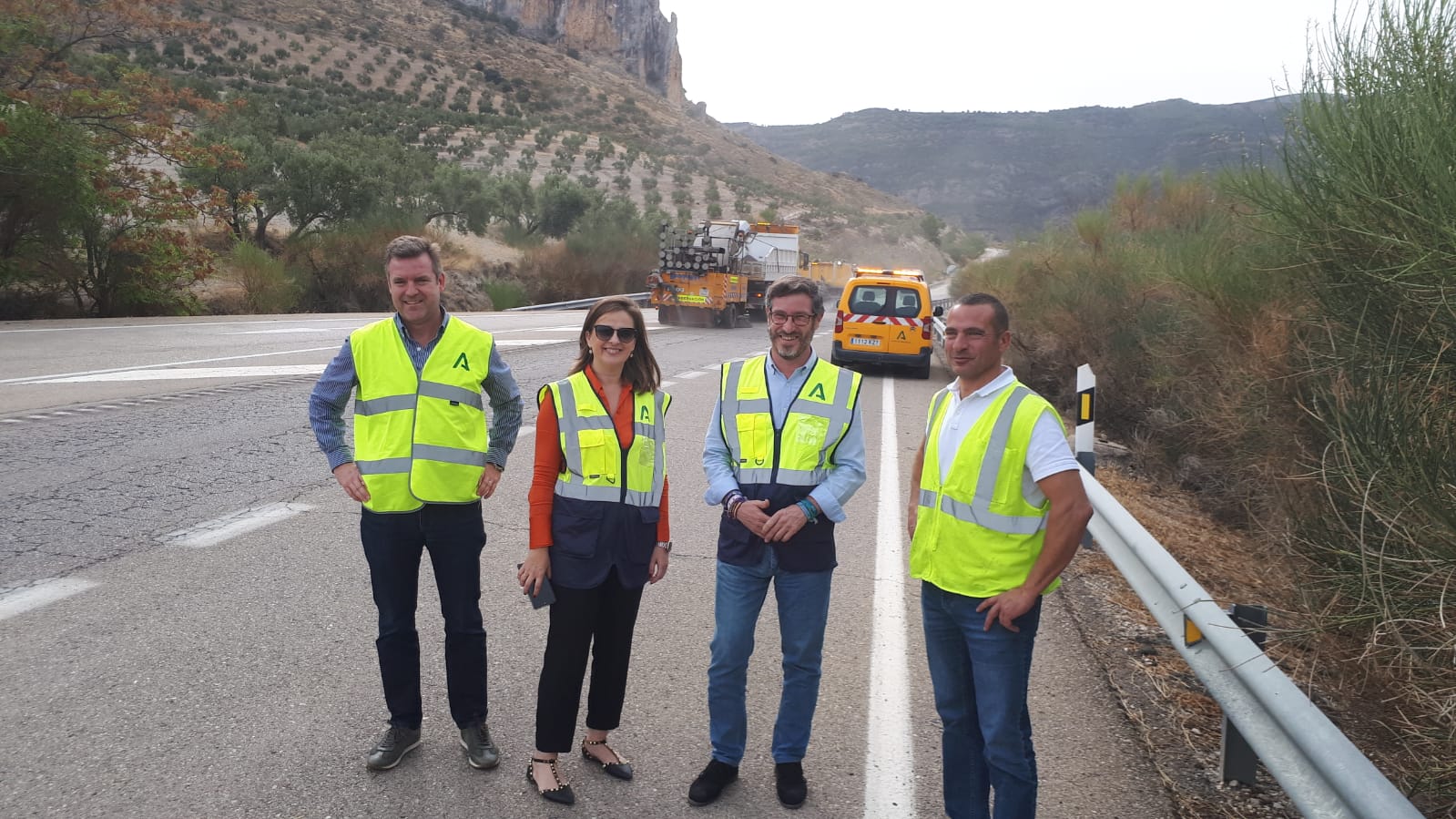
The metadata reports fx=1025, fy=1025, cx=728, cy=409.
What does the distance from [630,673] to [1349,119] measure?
4.60 metres

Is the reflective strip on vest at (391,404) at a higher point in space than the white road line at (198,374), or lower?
higher

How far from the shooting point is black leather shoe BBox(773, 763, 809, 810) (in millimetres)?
3535

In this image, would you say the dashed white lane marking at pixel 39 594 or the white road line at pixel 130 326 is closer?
the dashed white lane marking at pixel 39 594

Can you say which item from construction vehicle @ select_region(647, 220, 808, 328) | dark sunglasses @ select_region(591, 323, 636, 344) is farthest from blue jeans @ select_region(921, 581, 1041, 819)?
construction vehicle @ select_region(647, 220, 808, 328)

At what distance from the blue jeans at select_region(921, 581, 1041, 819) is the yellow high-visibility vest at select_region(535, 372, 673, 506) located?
107 centimetres

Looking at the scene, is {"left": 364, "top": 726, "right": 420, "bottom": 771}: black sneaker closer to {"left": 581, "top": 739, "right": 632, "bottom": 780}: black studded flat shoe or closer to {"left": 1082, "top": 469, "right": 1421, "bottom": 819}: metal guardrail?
{"left": 581, "top": 739, "right": 632, "bottom": 780}: black studded flat shoe

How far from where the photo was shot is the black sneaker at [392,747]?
11.7 ft

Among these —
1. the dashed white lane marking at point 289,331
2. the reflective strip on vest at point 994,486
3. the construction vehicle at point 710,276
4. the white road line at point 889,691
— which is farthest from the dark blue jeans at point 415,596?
the construction vehicle at point 710,276

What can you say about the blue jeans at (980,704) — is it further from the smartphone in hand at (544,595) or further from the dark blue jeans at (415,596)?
the dark blue jeans at (415,596)

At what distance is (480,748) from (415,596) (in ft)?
1.96

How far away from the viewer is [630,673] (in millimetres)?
4629

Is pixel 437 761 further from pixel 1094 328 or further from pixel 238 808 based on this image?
pixel 1094 328

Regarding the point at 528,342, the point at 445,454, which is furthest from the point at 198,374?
the point at 445,454

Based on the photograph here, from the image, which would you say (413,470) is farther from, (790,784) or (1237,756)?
(1237,756)
